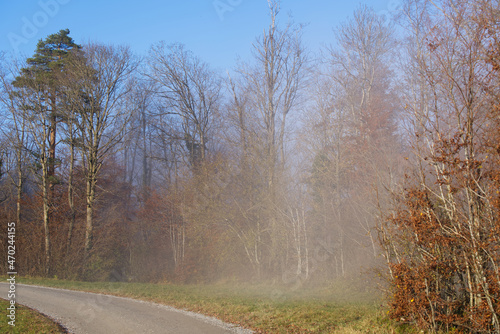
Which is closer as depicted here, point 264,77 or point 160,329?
point 160,329

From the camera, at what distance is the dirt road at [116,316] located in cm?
754

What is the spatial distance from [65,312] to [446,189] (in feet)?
30.8

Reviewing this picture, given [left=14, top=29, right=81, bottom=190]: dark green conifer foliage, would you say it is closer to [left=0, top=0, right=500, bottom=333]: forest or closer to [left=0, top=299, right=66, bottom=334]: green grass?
[left=0, top=0, right=500, bottom=333]: forest

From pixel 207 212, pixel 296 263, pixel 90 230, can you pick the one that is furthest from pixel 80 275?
pixel 296 263

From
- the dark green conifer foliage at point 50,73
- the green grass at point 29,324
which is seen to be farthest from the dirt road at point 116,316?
the dark green conifer foliage at point 50,73

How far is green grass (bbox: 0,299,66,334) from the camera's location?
7.64 meters

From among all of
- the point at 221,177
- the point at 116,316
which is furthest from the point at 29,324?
the point at 221,177

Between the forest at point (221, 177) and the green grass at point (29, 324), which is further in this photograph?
the forest at point (221, 177)

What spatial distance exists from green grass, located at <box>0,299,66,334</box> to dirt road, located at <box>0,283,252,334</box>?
0.27m

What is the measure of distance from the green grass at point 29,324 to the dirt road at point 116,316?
0.89 feet

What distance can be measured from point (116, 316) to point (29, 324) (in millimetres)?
1807

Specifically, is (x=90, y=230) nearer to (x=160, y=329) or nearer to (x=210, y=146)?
(x=210, y=146)

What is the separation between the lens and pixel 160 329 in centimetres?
748

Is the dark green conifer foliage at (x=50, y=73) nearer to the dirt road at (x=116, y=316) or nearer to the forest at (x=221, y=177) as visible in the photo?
the forest at (x=221, y=177)
